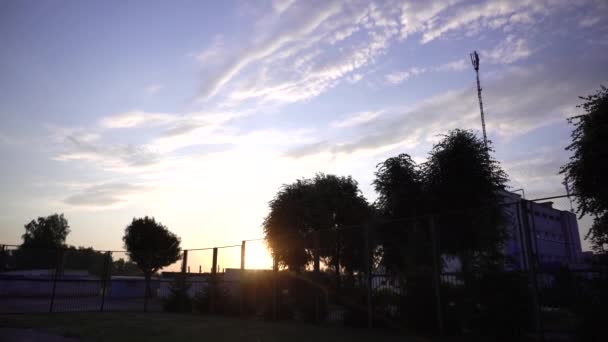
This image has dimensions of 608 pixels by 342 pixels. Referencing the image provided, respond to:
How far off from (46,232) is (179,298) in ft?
275

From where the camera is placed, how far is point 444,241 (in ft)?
52.0

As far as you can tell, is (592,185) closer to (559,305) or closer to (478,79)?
(559,305)

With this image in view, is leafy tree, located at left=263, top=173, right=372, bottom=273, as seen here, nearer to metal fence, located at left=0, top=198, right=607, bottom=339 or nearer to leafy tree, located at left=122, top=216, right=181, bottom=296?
metal fence, located at left=0, top=198, right=607, bottom=339

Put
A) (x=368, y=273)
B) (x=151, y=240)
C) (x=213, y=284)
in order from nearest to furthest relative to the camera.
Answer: (x=368, y=273), (x=213, y=284), (x=151, y=240)

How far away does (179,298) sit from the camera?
21031 mm

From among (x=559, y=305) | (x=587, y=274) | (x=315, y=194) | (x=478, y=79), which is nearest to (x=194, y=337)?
(x=559, y=305)

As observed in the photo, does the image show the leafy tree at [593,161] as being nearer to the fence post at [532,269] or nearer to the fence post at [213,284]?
the fence post at [532,269]

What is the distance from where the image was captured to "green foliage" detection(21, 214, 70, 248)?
286 ft

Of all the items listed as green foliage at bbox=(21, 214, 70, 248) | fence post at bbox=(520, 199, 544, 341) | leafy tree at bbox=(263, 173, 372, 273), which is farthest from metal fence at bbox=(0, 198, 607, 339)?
green foliage at bbox=(21, 214, 70, 248)

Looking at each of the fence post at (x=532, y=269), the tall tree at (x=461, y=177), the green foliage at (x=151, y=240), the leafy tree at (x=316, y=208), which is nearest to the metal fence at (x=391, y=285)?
the fence post at (x=532, y=269)

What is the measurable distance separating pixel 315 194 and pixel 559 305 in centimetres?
2475

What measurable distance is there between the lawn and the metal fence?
3.13 feet

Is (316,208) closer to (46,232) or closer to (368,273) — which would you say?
(368,273)

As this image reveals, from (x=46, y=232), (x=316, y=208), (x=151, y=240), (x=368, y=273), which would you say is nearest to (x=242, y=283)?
(x=368, y=273)
